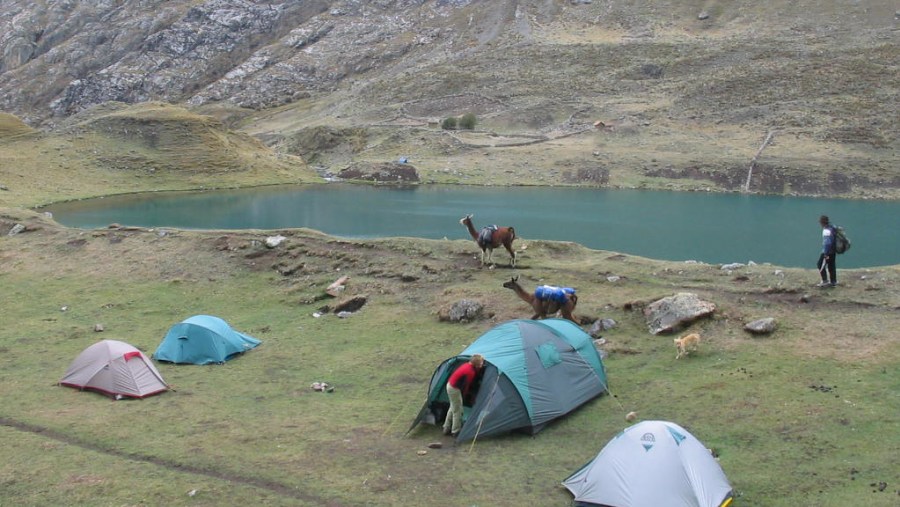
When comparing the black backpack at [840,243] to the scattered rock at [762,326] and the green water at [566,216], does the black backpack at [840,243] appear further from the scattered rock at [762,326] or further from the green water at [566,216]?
the green water at [566,216]

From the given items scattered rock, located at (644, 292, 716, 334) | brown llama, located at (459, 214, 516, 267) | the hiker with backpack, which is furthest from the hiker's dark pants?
brown llama, located at (459, 214, 516, 267)

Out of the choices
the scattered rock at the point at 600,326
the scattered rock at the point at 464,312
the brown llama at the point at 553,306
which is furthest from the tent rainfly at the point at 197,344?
the scattered rock at the point at 600,326

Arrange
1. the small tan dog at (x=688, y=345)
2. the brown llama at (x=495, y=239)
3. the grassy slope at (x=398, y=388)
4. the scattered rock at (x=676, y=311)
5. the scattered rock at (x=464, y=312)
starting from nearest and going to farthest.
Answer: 1. the grassy slope at (x=398, y=388)
2. the small tan dog at (x=688, y=345)
3. the scattered rock at (x=676, y=311)
4. the scattered rock at (x=464, y=312)
5. the brown llama at (x=495, y=239)

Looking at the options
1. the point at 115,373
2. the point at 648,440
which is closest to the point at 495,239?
the point at 115,373

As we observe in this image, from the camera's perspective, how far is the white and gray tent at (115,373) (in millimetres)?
17375

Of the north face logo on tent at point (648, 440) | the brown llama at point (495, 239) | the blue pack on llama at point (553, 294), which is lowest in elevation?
the north face logo on tent at point (648, 440)

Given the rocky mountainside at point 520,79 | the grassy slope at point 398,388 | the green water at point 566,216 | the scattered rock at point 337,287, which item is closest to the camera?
the grassy slope at point 398,388

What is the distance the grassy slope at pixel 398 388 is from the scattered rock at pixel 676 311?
0.42m

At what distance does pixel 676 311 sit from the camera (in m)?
18.9

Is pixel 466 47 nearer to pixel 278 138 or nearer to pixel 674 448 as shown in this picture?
pixel 278 138

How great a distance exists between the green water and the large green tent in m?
22.1

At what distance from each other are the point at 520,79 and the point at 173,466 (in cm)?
10038

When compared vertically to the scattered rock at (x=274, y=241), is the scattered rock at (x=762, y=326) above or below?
above

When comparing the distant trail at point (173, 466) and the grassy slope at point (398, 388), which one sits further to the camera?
the grassy slope at point (398, 388)
